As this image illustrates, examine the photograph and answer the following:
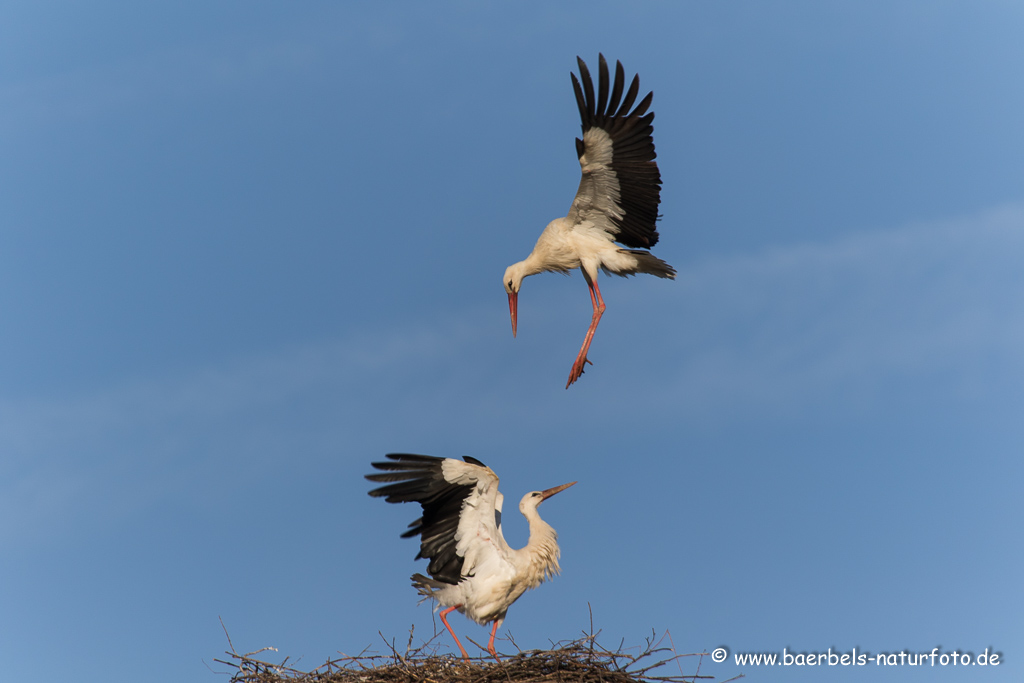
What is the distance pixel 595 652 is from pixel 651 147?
415 centimetres

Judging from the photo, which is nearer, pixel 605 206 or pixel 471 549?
pixel 471 549

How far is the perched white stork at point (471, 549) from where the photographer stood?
7.02 meters

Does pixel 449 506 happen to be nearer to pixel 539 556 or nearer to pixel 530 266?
pixel 539 556

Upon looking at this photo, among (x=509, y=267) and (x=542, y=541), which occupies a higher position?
(x=509, y=267)

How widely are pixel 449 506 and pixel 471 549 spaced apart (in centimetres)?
37

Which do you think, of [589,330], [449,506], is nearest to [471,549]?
[449,506]

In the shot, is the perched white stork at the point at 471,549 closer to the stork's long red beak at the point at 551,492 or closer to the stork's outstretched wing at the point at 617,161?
the stork's long red beak at the point at 551,492

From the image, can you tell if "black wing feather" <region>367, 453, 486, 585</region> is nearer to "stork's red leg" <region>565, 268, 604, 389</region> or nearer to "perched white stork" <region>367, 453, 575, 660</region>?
"perched white stork" <region>367, 453, 575, 660</region>

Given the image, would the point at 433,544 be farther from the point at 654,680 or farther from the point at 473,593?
the point at 654,680

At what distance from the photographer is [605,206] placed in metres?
8.73

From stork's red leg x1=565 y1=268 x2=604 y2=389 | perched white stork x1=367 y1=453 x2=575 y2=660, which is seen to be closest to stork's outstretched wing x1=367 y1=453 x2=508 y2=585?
perched white stork x1=367 y1=453 x2=575 y2=660

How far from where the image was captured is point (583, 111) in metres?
8.18

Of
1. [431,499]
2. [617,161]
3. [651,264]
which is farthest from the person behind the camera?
[651,264]

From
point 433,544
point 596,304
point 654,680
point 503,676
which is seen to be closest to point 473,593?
point 433,544
